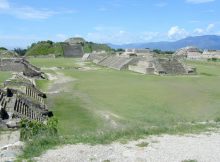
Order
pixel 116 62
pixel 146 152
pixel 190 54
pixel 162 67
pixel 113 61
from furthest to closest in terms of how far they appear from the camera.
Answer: pixel 190 54, pixel 113 61, pixel 116 62, pixel 162 67, pixel 146 152

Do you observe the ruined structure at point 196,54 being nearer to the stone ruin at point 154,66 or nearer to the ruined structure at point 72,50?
the ruined structure at point 72,50

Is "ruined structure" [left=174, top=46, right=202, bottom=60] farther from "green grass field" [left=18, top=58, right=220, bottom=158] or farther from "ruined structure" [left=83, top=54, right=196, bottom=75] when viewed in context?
"green grass field" [left=18, top=58, right=220, bottom=158]

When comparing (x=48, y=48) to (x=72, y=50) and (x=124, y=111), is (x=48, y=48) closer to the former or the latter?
(x=72, y=50)

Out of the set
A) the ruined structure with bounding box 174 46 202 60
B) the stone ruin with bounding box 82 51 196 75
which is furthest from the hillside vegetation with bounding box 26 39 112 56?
the stone ruin with bounding box 82 51 196 75

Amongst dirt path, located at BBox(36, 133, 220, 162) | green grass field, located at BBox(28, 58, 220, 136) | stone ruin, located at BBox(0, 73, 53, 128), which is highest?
dirt path, located at BBox(36, 133, 220, 162)

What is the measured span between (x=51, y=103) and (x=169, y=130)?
12898mm

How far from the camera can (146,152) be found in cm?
877

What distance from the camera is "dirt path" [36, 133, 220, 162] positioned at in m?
8.36

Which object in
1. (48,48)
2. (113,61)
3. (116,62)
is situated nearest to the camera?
(116,62)

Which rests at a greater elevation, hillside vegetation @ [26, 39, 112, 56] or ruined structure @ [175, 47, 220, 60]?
hillside vegetation @ [26, 39, 112, 56]

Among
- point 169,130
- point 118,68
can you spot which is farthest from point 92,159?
point 118,68

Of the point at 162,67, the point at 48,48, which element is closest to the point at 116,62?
the point at 162,67

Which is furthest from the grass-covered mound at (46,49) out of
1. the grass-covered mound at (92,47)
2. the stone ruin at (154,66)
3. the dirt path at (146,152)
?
the dirt path at (146,152)

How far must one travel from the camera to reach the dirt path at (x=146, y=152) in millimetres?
8359
